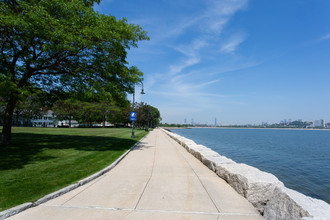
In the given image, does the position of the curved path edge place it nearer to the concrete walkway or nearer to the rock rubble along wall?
the concrete walkway

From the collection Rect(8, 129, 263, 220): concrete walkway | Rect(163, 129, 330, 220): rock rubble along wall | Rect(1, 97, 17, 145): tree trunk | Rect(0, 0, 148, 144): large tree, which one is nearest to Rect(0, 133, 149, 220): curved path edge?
Rect(8, 129, 263, 220): concrete walkway

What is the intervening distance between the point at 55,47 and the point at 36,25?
135 cm

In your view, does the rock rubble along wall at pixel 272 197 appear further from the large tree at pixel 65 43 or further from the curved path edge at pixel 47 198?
the large tree at pixel 65 43

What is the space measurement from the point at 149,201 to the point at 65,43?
9.80 meters

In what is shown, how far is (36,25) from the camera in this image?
989 centimetres

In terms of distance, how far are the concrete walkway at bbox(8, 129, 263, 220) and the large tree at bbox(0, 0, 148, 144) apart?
298 inches

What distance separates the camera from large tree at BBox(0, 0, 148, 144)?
398 inches

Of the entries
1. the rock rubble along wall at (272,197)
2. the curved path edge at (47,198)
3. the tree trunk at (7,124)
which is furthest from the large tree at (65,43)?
the rock rubble along wall at (272,197)

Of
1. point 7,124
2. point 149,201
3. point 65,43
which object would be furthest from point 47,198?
point 7,124

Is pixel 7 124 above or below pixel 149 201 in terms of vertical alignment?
above

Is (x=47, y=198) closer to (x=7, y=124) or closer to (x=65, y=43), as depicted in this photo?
(x=65, y=43)

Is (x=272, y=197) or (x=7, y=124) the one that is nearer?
(x=272, y=197)

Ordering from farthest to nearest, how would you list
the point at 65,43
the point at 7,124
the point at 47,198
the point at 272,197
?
the point at 7,124 < the point at 65,43 < the point at 47,198 < the point at 272,197

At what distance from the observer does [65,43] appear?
34.0 feet
